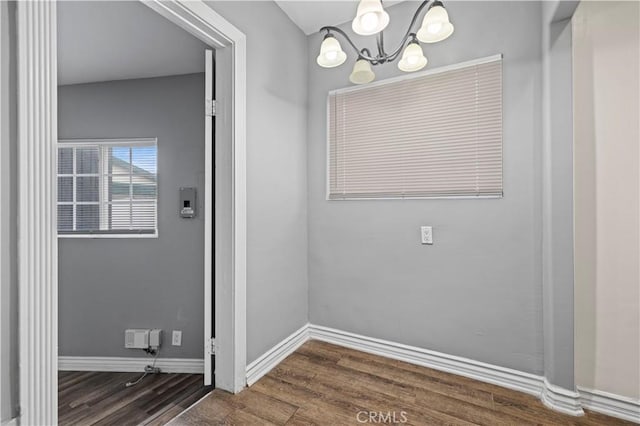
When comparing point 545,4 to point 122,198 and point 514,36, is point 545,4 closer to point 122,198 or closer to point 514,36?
point 514,36

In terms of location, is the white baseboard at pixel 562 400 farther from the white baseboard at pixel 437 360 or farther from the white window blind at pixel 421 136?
the white window blind at pixel 421 136

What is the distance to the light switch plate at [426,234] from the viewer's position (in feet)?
7.00

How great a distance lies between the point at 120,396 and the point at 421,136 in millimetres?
3155

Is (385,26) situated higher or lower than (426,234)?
higher

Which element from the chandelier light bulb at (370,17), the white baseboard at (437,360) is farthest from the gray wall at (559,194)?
the chandelier light bulb at (370,17)

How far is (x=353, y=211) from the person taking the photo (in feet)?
7.98

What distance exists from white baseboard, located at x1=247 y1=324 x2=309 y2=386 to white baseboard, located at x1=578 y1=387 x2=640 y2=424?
1.82 m

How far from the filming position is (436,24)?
1521 millimetres

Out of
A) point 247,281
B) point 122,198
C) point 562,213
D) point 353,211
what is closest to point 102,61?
point 122,198

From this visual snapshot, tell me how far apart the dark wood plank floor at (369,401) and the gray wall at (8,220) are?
90cm

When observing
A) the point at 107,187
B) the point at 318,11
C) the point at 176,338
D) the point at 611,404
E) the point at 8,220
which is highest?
the point at 318,11

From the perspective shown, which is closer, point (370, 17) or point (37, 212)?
point (37, 212)

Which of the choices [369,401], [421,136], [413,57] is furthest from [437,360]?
[413,57]

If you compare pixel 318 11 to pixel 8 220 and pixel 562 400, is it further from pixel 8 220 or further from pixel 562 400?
pixel 562 400
